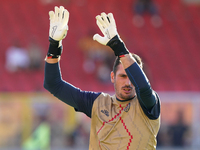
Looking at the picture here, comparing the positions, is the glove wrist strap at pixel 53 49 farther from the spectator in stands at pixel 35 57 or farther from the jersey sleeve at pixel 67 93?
the spectator in stands at pixel 35 57

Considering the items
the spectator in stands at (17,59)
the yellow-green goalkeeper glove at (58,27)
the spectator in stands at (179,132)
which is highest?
the spectator in stands at (17,59)

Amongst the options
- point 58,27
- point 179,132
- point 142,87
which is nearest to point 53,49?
point 58,27

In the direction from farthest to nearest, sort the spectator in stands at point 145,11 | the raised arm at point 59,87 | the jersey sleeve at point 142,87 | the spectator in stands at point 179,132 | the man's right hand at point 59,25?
the spectator in stands at point 145,11 → the spectator in stands at point 179,132 → the raised arm at point 59,87 → the man's right hand at point 59,25 → the jersey sleeve at point 142,87

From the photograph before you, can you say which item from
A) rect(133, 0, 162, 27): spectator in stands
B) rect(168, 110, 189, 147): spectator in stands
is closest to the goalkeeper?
rect(168, 110, 189, 147): spectator in stands

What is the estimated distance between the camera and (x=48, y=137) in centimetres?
804

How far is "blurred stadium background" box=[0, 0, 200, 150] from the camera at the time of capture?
8203 mm

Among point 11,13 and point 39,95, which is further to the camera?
point 11,13

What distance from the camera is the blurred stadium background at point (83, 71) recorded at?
8203 mm

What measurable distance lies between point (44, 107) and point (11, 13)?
5850 mm

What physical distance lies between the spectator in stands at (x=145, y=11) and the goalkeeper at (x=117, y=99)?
10.3m

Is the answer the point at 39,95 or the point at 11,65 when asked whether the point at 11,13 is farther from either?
the point at 39,95

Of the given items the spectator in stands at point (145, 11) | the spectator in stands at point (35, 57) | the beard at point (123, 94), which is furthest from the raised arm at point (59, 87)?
the spectator in stands at point (145, 11)

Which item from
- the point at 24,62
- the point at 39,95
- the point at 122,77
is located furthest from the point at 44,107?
the point at 122,77

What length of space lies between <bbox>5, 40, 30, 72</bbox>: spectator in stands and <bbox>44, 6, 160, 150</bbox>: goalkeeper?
8.19 metres
